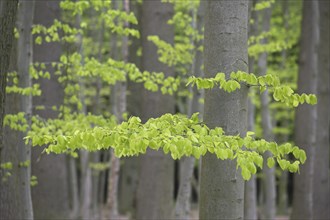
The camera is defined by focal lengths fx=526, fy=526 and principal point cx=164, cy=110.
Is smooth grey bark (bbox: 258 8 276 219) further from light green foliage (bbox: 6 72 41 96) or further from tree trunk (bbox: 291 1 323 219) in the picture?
light green foliage (bbox: 6 72 41 96)

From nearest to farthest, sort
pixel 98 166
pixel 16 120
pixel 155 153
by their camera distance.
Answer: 1. pixel 16 120
2. pixel 155 153
3. pixel 98 166

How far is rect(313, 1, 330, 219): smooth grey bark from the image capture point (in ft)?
40.6

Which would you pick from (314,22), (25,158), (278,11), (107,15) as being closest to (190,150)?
(25,158)

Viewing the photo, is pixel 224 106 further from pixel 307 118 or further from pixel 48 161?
pixel 307 118

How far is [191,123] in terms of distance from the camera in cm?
437

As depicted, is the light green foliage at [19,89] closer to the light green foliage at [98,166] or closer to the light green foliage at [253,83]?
the light green foliage at [253,83]

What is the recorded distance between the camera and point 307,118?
39.2 ft

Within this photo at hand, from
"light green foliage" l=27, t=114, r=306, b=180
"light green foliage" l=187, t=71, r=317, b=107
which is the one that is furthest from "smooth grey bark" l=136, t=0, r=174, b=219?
"light green foliage" l=27, t=114, r=306, b=180

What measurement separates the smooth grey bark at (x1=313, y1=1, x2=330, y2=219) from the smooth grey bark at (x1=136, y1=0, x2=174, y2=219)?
12.2ft

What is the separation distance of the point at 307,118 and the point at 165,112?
331 centimetres

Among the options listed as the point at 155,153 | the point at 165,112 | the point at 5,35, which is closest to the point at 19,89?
the point at 5,35

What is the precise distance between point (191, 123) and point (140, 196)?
6.94m

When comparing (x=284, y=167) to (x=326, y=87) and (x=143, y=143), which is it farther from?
(x=326, y=87)

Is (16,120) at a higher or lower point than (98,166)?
higher
